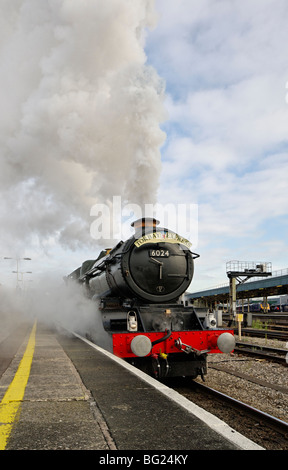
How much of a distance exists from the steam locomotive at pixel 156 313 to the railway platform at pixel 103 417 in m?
1.07

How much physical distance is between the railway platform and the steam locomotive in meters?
1.07

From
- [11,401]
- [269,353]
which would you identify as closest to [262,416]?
[11,401]

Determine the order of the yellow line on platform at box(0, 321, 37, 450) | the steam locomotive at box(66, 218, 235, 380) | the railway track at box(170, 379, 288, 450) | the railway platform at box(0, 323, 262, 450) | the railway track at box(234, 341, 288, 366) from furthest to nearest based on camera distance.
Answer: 1. the railway track at box(234, 341, 288, 366)
2. the steam locomotive at box(66, 218, 235, 380)
3. the railway track at box(170, 379, 288, 450)
4. the yellow line on platform at box(0, 321, 37, 450)
5. the railway platform at box(0, 323, 262, 450)

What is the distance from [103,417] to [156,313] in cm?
360

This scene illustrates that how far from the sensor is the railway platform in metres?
2.52

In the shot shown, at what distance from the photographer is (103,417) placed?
310 cm

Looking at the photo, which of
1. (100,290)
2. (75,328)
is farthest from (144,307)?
(75,328)

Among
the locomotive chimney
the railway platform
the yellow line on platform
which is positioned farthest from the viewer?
the locomotive chimney

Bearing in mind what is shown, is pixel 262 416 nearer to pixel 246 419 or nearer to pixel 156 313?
pixel 246 419

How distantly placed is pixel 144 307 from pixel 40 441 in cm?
416

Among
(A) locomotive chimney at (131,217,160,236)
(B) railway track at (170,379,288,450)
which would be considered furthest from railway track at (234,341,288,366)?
(A) locomotive chimney at (131,217,160,236)

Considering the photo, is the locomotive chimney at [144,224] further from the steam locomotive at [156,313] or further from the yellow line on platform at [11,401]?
the yellow line on platform at [11,401]

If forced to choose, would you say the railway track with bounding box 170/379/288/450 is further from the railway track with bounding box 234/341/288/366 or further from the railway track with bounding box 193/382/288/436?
the railway track with bounding box 234/341/288/366
